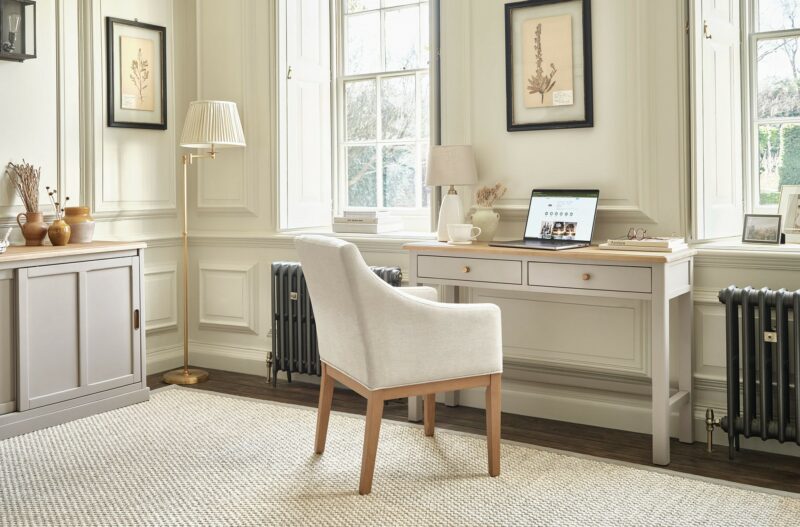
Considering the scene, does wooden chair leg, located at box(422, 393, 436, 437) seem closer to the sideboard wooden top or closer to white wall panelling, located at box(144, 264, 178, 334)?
the sideboard wooden top

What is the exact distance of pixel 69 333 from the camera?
11.7 ft

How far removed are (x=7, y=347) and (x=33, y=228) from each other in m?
A: 0.64

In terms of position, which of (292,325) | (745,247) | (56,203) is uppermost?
(56,203)

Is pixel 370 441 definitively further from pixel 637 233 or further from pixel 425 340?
pixel 637 233

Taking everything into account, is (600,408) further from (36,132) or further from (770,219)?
(36,132)

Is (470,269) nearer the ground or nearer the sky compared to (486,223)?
nearer the ground

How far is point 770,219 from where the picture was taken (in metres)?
3.32

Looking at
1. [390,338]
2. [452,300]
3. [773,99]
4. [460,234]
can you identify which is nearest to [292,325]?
[452,300]

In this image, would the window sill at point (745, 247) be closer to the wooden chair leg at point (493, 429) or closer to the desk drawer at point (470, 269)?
the desk drawer at point (470, 269)

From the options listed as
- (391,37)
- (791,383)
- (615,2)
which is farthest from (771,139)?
(391,37)

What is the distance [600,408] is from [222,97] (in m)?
2.76

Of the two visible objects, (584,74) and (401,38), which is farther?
(401,38)

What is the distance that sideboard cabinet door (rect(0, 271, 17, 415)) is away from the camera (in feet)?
10.8

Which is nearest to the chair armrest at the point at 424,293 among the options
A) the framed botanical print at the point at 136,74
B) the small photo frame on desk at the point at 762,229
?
the small photo frame on desk at the point at 762,229
